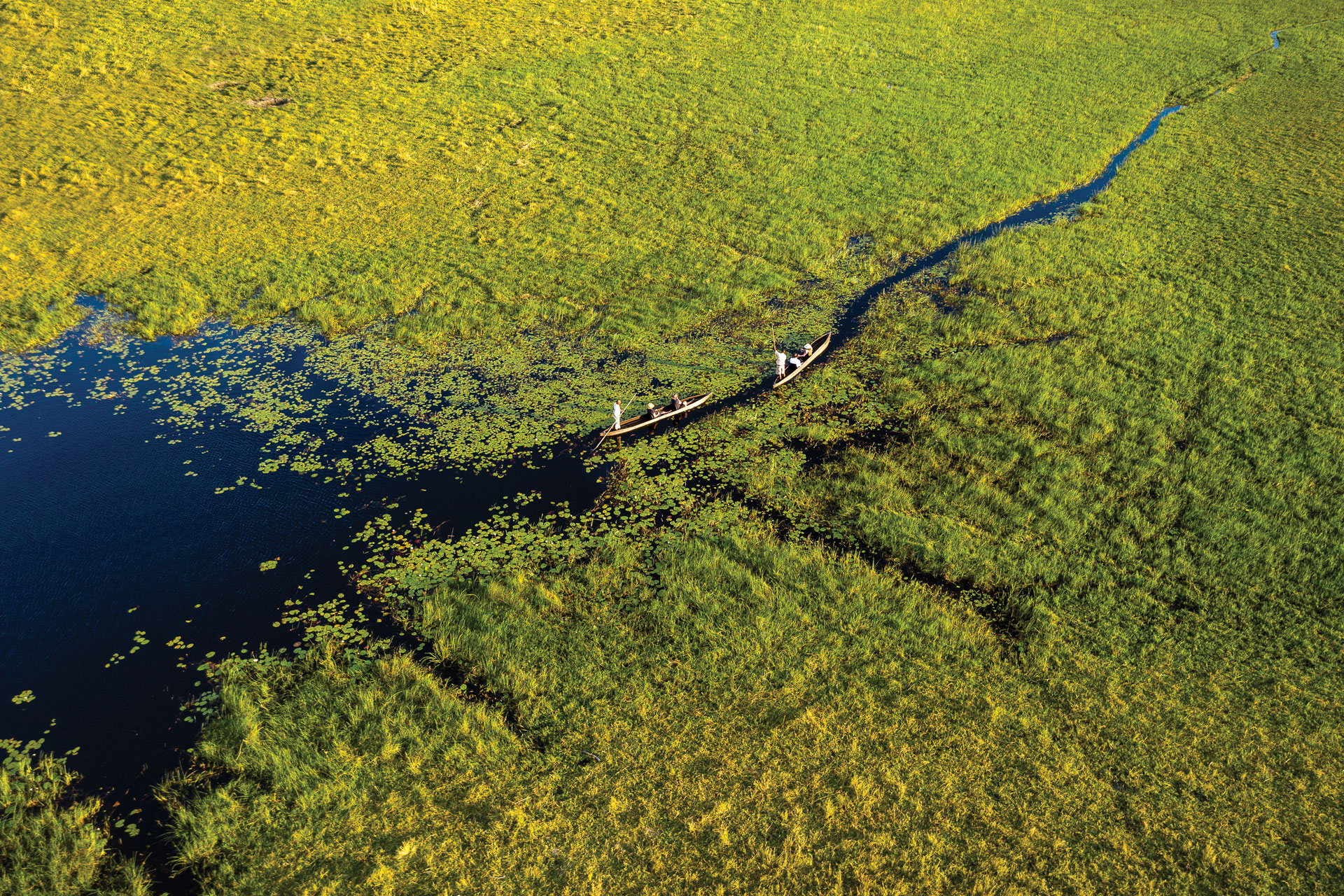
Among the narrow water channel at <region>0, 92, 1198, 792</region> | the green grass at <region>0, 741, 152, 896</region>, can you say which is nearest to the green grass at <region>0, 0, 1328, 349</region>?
the narrow water channel at <region>0, 92, 1198, 792</region>

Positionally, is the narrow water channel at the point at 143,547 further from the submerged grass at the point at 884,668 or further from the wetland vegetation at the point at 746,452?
the submerged grass at the point at 884,668

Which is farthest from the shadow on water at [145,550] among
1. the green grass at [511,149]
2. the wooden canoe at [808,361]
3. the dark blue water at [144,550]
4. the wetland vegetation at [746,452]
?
the green grass at [511,149]

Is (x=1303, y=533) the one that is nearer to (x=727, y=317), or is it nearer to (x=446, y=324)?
(x=727, y=317)

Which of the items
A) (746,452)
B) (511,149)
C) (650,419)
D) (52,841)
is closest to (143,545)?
(52,841)

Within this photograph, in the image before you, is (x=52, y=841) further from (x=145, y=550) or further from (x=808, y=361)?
(x=808, y=361)

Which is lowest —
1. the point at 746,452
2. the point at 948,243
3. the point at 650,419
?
the point at 746,452

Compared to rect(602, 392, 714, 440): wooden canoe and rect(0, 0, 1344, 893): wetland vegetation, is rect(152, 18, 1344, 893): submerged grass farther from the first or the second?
rect(602, 392, 714, 440): wooden canoe

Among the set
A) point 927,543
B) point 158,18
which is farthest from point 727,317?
point 158,18
